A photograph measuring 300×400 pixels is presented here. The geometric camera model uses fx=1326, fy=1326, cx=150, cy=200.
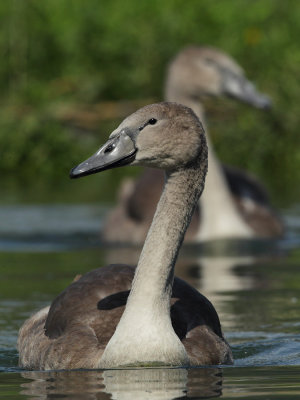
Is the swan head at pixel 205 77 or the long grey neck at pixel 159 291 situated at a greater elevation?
the swan head at pixel 205 77

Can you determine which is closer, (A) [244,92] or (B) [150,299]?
(B) [150,299]

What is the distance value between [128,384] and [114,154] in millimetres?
1263

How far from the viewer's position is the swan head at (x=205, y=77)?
14.9m

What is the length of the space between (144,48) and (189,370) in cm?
1597

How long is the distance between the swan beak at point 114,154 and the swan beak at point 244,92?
292 inches

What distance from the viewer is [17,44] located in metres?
23.5

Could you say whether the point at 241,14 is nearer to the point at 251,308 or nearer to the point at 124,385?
the point at 251,308

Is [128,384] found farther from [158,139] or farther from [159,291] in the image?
[158,139]

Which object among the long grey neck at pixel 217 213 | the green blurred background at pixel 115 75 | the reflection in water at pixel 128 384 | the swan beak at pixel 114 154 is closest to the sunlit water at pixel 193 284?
the reflection in water at pixel 128 384

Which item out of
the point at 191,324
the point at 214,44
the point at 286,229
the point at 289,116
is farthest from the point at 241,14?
the point at 191,324

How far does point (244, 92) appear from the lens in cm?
1477

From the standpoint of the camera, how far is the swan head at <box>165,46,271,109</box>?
14891 millimetres

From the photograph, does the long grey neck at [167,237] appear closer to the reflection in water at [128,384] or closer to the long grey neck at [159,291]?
the long grey neck at [159,291]

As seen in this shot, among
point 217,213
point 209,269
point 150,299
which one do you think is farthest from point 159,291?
point 217,213
